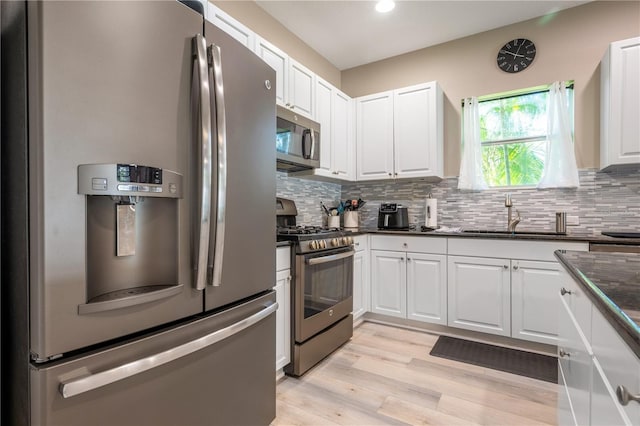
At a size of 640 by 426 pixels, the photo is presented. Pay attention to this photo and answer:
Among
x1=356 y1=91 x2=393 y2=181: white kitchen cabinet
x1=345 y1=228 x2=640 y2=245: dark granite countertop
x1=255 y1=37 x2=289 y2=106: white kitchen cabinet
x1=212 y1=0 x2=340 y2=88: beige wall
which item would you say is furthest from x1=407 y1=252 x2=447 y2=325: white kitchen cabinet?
x1=212 y1=0 x2=340 y2=88: beige wall

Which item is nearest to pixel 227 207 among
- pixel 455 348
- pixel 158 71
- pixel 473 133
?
pixel 158 71

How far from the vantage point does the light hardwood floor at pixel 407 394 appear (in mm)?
1747

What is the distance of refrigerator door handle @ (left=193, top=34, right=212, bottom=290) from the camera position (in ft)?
3.53

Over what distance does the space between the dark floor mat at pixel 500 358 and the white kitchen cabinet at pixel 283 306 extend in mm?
1190

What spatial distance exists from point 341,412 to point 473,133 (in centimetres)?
272

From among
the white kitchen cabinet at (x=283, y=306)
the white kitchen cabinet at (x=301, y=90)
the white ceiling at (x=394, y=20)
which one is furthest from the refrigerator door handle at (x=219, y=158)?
the white ceiling at (x=394, y=20)

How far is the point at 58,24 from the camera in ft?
2.57

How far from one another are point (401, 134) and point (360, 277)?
4.89 ft

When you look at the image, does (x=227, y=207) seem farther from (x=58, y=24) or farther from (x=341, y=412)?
(x=341, y=412)

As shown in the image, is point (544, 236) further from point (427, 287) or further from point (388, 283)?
point (388, 283)

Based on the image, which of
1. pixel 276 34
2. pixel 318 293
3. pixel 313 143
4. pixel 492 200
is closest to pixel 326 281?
pixel 318 293

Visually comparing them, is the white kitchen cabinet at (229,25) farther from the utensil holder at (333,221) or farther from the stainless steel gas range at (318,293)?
the utensil holder at (333,221)

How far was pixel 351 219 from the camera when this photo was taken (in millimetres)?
3492

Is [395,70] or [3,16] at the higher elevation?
[395,70]
